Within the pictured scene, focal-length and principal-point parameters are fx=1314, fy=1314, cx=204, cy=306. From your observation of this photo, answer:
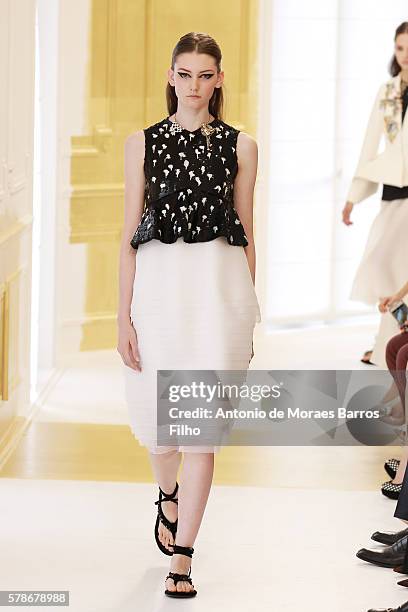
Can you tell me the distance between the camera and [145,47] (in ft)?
23.1

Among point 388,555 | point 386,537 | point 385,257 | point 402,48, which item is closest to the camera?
point 388,555

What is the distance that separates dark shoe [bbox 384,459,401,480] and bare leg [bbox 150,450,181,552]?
1249 mm

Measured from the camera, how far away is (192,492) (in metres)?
3.42

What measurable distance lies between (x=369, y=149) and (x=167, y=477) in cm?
321

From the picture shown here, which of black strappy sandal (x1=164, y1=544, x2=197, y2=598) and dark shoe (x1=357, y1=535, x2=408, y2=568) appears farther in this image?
dark shoe (x1=357, y1=535, x2=408, y2=568)

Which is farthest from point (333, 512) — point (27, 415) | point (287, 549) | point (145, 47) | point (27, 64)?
point (145, 47)

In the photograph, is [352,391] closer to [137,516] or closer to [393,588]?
[137,516]

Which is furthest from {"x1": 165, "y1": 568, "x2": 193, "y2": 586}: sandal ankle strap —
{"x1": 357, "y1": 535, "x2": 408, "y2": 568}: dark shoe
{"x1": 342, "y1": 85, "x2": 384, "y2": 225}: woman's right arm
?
{"x1": 342, "y1": 85, "x2": 384, "y2": 225}: woman's right arm

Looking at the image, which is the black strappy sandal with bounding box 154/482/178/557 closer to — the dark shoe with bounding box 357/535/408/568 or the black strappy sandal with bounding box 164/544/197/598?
the black strappy sandal with bounding box 164/544/197/598

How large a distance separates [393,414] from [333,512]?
3.74 feet

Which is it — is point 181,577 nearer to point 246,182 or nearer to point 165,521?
point 165,521

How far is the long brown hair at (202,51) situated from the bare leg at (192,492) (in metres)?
0.91

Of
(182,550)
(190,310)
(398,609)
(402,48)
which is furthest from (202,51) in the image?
(402,48)

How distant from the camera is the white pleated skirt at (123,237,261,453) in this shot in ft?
11.0
